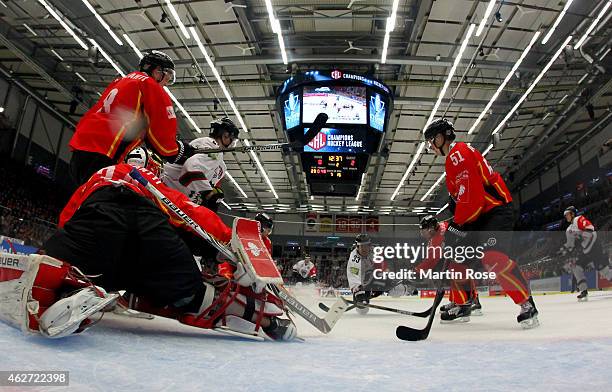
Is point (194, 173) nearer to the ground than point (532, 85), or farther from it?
nearer to the ground

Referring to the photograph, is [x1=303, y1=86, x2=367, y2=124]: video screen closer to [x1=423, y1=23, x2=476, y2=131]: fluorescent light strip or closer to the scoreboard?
the scoreboard

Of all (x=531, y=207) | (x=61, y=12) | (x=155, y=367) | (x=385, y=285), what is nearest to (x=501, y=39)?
(x=385, y=285)

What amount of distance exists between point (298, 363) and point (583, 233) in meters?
6.24

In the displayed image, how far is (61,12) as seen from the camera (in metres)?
6.95

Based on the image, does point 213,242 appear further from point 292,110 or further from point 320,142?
point 292,110

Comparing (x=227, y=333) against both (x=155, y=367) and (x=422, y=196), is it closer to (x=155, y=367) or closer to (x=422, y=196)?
(x=155, y=367)

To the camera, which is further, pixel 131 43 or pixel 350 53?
pixel 350 53

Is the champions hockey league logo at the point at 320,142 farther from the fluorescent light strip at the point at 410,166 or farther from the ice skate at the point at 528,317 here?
the ice skate at the point at 528,317

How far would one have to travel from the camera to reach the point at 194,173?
2.56m

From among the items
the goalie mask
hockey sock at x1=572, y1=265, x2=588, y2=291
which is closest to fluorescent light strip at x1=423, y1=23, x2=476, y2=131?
hockey sock at x1=572, y1=265, x2=588, y2=291

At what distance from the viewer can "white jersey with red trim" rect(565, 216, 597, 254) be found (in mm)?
5875

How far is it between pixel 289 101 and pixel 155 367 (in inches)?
298

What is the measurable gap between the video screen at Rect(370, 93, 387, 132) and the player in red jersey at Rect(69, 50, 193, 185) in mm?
6418

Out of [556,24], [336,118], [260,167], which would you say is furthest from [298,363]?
[260,167]
